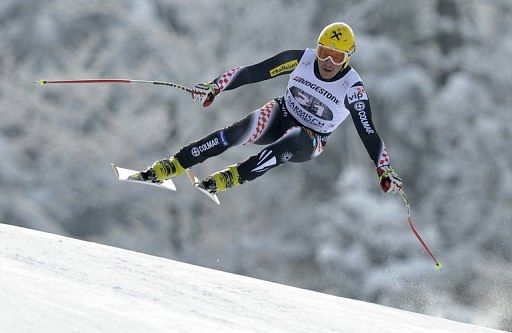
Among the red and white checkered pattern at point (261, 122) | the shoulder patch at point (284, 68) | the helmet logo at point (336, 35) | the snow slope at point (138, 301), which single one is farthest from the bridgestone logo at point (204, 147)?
the helmet logo at point (336, 35)

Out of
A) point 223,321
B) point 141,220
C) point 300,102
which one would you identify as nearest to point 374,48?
point 141,220

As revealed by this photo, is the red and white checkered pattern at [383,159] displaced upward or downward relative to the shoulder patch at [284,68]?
downward

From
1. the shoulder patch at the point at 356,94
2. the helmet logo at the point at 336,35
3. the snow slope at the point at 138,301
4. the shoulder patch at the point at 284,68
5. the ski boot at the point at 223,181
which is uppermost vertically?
the shoulder patch at the point at 284,68

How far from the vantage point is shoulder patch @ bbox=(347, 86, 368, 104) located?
6180 millimetres

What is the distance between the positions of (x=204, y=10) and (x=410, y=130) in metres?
11.6

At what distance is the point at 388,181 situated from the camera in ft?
19.3

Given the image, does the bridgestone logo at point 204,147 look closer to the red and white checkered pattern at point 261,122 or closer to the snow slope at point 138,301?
the red and white checkered pattern at point 261,122

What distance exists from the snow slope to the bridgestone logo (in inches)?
38.0

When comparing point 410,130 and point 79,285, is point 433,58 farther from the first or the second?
point 79,285

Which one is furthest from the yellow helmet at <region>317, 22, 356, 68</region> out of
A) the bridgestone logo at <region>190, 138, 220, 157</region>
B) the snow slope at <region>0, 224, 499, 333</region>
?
the snow slope at <region>0, 224, 499, 333</region>

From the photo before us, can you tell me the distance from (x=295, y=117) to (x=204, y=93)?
0.80 m

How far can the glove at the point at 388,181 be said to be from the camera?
5859 mm

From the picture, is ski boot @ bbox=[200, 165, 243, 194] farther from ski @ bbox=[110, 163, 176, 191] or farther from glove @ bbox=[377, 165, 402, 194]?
glove @ bbox=[377, 165, 402, 194]

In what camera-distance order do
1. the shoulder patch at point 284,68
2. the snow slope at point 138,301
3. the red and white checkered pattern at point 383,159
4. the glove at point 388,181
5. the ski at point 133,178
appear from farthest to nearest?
the shoulder patch at point 284,68
the ski at point 133,178
the red and white checkered pattern at point 383,159
the glove at point 388,181
the snow slope at point 138,301
